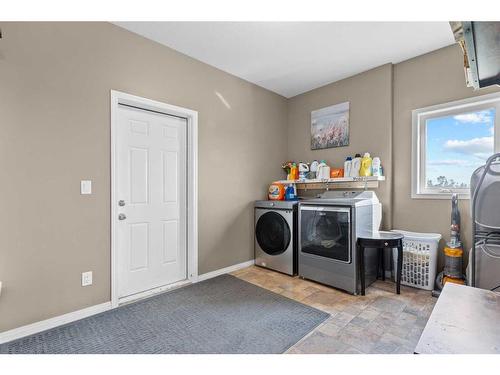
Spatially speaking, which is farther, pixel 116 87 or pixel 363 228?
pixel 363 228

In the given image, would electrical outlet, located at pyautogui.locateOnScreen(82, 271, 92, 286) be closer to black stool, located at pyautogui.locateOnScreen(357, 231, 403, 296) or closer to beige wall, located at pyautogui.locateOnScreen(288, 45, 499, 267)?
black stool, located at pyautogui.locateOnScreen(357, 231, 403, 296)

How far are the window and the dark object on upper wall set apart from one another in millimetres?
2093

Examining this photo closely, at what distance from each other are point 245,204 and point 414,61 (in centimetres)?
267

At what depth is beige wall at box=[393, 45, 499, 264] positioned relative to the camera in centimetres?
262

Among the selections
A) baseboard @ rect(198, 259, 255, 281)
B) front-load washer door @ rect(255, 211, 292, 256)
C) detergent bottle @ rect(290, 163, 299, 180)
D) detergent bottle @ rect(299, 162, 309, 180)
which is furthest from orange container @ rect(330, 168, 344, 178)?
baseboard @ rect(198, 259, 255, 281)

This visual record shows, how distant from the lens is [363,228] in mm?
2674

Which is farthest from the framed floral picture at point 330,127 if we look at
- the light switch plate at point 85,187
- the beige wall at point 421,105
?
the light switch plate at point 85,187

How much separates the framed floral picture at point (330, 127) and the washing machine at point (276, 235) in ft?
3.64

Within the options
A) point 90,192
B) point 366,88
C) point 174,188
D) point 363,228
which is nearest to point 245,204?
point 174,188

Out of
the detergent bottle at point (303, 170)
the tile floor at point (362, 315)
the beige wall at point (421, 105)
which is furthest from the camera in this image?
the detergent bottle at point (303, 170)

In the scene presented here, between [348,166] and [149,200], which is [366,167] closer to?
[348,166]

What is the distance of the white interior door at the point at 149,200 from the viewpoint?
2492 millimetres

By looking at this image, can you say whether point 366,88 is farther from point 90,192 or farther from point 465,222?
point 90,192

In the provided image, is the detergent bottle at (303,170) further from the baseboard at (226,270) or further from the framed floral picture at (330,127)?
the baseboard at (226,270)
